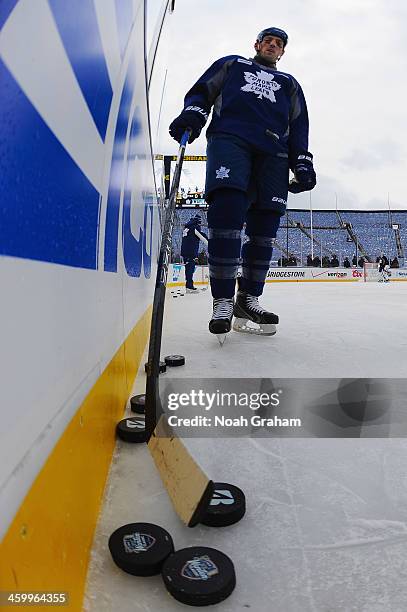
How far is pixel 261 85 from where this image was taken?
1.76 m

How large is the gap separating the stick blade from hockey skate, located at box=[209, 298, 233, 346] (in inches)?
35.5

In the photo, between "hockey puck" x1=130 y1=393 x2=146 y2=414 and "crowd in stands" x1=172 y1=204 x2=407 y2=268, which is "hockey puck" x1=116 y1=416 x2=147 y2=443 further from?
"crowd in stands" x1=172 y1=204 x2=407 y2=268

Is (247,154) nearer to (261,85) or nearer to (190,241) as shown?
(261,85)

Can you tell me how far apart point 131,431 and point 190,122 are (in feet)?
4.04

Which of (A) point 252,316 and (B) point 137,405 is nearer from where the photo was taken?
(B) point 137,405

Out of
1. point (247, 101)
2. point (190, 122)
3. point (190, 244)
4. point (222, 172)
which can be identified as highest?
point (247, 101)

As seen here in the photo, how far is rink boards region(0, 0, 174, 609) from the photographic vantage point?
0.93ft

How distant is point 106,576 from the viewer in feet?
1.44

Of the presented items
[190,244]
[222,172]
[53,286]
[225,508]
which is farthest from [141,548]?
[190,244]

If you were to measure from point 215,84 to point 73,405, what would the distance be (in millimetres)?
1642

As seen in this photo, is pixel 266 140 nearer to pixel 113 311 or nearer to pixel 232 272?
pixel 232 272

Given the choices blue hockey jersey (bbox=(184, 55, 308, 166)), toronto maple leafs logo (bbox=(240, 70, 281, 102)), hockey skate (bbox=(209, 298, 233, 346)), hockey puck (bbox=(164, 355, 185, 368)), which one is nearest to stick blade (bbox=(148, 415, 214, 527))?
hockey puck (bbox=(164, 355, 185, 368))

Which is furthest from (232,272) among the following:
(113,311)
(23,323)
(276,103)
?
(23,323)

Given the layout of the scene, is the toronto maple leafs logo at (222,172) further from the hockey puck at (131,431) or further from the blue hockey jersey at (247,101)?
the hockey puck at (131,431)
